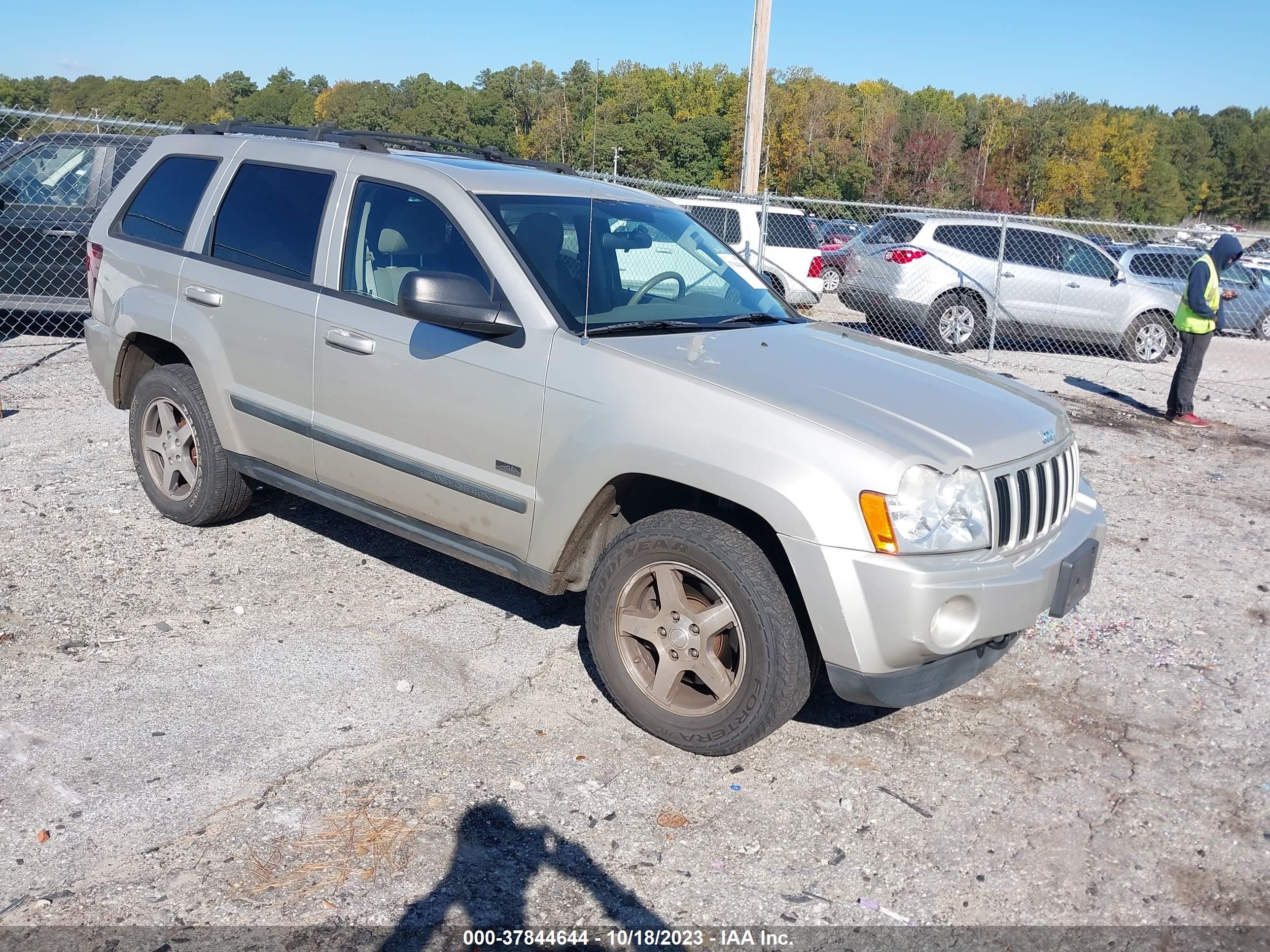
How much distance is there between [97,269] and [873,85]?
125414 millimetres

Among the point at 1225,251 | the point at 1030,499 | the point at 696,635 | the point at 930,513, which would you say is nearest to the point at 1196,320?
the point at 1225,251

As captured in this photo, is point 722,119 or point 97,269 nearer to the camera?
point 97,269

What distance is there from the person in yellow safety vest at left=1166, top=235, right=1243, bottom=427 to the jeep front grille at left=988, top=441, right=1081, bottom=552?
23.1ft

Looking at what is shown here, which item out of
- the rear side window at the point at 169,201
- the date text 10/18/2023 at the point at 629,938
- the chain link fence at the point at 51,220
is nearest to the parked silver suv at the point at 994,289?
the chain link fence at the point at 51,220

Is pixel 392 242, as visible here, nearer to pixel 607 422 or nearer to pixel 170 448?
pixel 607 422

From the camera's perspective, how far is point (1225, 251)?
10.2m

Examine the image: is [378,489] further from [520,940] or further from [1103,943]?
[1103,943]

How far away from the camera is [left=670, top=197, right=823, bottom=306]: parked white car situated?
13711 millimetres

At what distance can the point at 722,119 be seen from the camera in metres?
95.2

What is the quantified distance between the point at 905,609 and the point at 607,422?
3.88ft

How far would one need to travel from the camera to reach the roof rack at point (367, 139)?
192 inches

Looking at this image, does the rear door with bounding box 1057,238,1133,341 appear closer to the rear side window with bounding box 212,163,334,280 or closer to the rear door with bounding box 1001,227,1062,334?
the rear door with bounding box 1001,227,1062,334

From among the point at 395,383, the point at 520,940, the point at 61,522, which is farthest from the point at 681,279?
the point at 61,522

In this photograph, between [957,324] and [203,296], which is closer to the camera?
[203,296]
